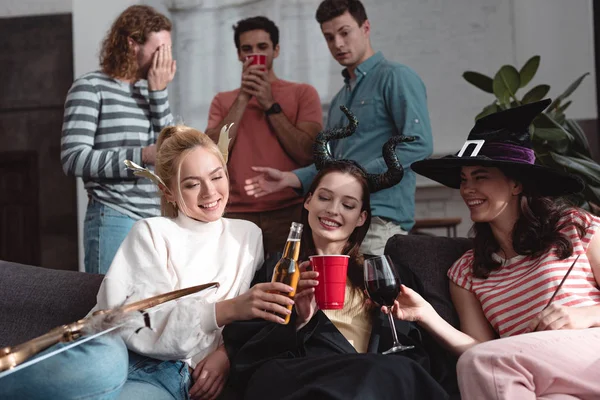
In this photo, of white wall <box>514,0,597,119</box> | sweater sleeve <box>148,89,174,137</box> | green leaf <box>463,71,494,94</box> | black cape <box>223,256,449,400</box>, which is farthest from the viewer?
white wall <box>514,0,597,119</box>

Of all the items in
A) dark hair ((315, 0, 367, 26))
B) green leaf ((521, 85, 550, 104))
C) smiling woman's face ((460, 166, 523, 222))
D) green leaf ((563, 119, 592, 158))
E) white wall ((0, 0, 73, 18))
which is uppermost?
→ white wall ((0, 0, 73, 18))

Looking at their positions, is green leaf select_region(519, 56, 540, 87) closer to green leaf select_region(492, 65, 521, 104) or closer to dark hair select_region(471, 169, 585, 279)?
green leaf select_region(492, 65, 521, 104)

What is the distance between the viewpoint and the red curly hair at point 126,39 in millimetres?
3061

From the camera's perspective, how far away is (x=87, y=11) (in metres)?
5.42

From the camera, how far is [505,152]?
7.46 feet

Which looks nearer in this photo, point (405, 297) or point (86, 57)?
point (405, 297)

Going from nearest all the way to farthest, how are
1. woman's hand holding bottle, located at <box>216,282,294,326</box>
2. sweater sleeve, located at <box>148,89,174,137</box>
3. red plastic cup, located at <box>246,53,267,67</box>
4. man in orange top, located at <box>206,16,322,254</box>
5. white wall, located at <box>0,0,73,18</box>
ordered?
woman's hand holding bottle, located at <box>216,282,294,326</box> < sweater sleeve, located at <box>148,89,174,137</box> < man in orange top, located at <box>206,16,322,254</box> < red plastic cup, located at <box>246,53,267,67</box> < white wall, located at <box>0,0,73,18</box>

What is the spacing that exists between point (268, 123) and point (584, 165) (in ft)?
4.93

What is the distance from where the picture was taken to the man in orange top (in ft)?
10.3

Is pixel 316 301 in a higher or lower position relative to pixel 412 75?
lower

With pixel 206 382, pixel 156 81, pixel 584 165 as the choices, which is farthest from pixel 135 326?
pixel 584 165

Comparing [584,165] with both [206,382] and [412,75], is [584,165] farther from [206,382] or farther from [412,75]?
[206,382]

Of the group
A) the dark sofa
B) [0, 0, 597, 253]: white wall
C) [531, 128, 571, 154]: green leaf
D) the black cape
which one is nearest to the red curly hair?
the dark sofa

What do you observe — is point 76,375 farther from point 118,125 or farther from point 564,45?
point 564,45
